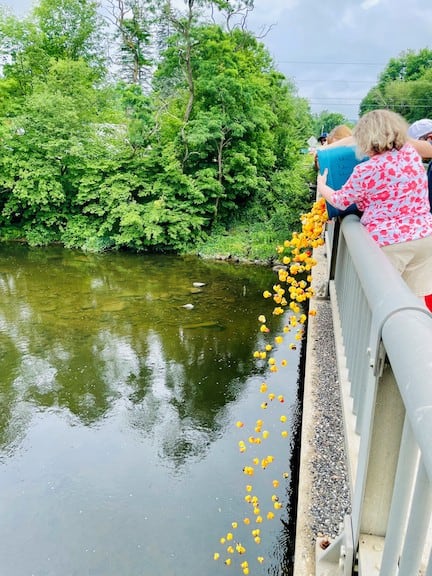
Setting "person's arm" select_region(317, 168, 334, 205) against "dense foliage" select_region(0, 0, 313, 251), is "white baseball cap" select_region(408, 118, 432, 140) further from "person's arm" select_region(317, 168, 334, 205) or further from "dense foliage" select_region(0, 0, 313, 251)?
"dense foliage" select_region(0, 0, 313, 251)

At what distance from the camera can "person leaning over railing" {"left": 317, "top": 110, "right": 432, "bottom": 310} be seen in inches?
71.7

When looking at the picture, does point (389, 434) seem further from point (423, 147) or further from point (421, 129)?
point (421, 129)

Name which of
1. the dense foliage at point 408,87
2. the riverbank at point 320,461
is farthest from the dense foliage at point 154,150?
the dense foliage at point 408,87

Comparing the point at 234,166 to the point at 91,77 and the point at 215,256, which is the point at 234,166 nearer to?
the point at 215,256

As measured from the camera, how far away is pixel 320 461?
2.52m

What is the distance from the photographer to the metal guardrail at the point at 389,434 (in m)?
0.69

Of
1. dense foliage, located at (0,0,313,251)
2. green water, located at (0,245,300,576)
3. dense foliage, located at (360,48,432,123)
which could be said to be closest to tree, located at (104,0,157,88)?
dense foliage, located at (0,0,313,251)

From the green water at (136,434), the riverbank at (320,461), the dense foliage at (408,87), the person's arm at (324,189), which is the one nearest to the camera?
the person's arm at (324,189)

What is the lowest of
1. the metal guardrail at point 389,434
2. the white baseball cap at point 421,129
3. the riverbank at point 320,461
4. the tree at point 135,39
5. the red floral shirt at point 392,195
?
the riverbank at point 320,461

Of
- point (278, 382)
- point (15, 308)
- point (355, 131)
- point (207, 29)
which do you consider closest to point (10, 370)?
point (15, 308)

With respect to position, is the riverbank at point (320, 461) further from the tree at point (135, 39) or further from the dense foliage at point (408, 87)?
the dense foliage at point (408, 87)

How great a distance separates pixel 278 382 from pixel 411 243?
4596mm

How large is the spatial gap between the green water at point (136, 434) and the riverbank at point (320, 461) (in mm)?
1040

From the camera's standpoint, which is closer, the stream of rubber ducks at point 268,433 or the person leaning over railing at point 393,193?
the person leaning over railing at point 393,193
